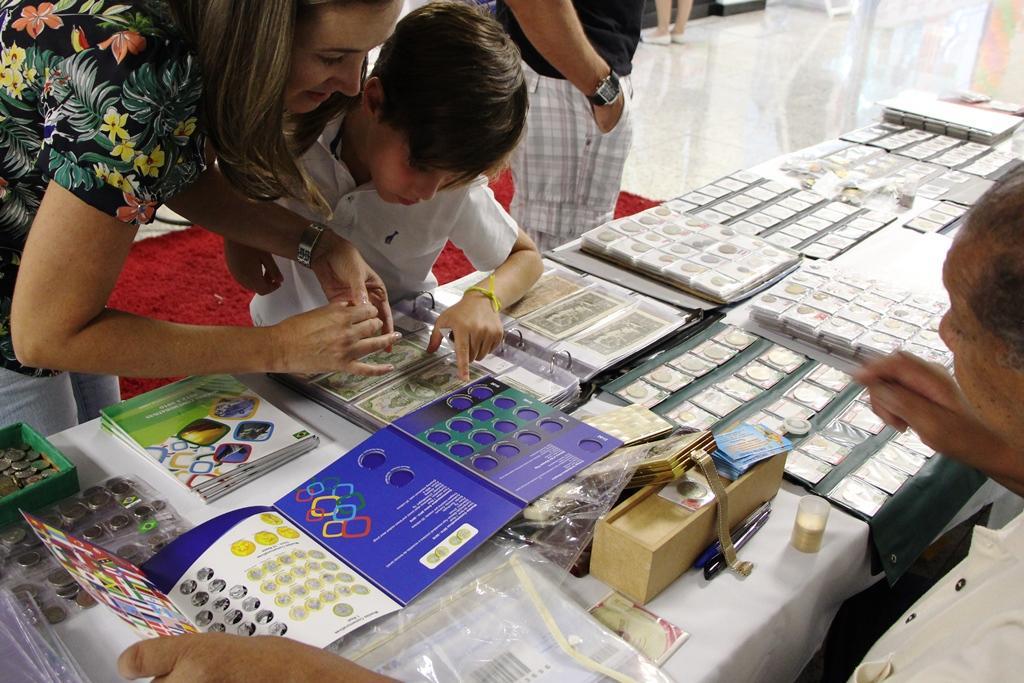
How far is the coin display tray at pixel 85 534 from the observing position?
917 mm

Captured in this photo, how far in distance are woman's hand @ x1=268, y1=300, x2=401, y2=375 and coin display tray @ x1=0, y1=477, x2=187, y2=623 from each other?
252 mm

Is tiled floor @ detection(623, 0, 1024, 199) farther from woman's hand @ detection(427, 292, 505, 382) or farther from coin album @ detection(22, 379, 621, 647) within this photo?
coin album @ detection(22, 379, 621, 647)

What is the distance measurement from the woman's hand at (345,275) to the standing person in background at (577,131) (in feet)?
2.86

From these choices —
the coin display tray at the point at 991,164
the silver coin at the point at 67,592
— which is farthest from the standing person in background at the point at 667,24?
the silver coin at the point at 67,592

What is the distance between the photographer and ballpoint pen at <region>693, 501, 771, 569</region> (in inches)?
40.0

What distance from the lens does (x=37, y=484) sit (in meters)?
1.01

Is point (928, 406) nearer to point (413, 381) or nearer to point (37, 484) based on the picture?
point (413, 381)

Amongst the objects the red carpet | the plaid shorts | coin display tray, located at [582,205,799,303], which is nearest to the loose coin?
coin display tray, located at [582,205,799,303]

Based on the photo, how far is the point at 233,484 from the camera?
1.10m

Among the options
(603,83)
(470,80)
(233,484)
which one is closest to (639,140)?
(603,83)

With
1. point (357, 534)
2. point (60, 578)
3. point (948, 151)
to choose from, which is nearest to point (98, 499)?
point (60, 578)

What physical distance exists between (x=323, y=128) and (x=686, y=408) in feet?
2.54

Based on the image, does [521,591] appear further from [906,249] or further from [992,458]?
[906,249]

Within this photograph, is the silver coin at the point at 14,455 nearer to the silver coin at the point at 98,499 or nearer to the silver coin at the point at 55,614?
the silver coin at the point at 98,499
